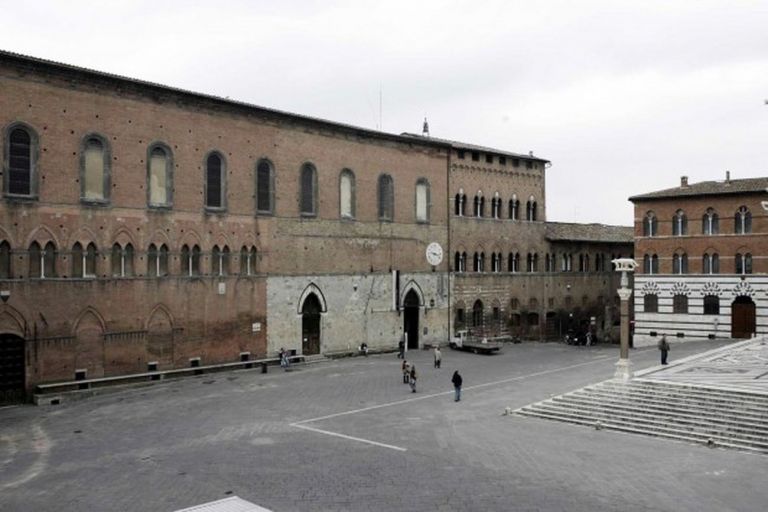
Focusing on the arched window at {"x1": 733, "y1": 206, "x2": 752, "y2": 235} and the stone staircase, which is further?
the arched window at {"x1": 733, "y1": 206, "x2": 752, "y2": 235}

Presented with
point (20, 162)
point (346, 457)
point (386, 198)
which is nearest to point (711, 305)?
point (386, 198)

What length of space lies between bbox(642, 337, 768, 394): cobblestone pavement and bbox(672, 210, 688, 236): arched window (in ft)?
43.0

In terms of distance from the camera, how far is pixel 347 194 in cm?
4172

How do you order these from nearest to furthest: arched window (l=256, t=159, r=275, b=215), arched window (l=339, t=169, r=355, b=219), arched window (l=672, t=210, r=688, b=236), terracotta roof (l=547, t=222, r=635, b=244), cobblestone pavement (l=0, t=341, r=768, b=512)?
cobblestone pavement (l=0, t=341, r=768, b=512), arched window (l=256, t=159, r=275, b=215), arched window (l=339, t=169, r=355, b=219), arched window (l=672, t=210, r=688, b=236), terracotta roof (l=547, t=222, r=635, b=244)

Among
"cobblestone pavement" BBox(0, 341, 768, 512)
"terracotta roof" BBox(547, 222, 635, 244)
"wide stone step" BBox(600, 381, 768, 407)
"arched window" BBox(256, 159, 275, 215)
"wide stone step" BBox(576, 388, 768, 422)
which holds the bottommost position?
"cobblestone pavement" BBox(0, 341, 768, 512)

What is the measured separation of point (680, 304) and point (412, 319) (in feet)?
60.8

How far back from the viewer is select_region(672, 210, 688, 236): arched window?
47312 millimetres

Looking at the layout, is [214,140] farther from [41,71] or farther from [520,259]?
[520,259]

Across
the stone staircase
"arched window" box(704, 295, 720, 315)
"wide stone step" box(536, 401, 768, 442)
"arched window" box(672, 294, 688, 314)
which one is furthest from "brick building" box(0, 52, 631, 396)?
"wide stone step" box(536, 401, 768, 442)

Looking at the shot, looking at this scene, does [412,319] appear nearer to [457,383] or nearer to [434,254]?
[434,254]

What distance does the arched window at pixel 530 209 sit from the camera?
52.7 metres

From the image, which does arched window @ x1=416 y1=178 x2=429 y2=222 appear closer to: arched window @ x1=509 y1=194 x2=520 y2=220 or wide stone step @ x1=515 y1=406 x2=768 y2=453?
arched window @ x1=509 y1=194 x2=520 y2=220

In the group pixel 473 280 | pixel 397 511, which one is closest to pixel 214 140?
pixel 473 280

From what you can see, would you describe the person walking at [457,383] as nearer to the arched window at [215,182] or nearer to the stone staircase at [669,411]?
the stone staircase at [669,411]
